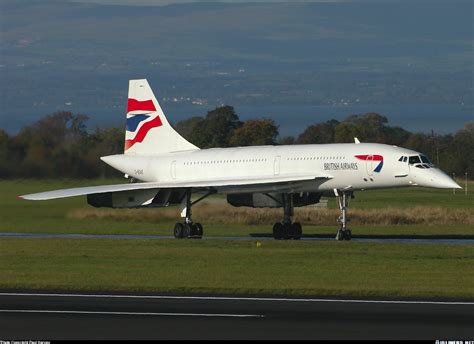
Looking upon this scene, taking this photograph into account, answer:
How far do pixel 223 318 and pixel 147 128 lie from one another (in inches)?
1216

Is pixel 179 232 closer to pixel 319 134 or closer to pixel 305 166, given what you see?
pixel 305 166

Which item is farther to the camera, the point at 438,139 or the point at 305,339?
the point at 438,139

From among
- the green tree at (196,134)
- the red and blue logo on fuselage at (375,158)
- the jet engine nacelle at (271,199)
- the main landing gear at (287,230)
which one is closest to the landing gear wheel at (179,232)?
the jet engine nacelle at (271,199)

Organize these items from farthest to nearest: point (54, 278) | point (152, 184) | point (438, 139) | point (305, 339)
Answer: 1. point (438, 139)
2. point (152, 184)
3. point (54, 278)
4. point (305, 339)

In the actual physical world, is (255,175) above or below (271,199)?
above

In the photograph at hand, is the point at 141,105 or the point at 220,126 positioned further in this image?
the point at 220,126

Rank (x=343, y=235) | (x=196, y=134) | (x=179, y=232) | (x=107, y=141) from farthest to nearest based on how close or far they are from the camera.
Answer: (x=196, y=134) < (x=107, y=141) < (x=179, y=232) < (x=343, y=235)

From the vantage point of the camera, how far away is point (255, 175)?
46688 mm

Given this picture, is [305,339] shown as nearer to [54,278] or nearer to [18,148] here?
[54,278]

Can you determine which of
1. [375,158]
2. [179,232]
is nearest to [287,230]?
[179,232]

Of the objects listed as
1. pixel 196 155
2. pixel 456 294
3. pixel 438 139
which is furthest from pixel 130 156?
pixel 438 139

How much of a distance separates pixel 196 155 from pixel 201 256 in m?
13.7

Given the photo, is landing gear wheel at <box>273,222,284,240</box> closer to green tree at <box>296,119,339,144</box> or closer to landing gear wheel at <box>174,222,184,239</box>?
landing gear wheel at <box>174,222,184,239</box>

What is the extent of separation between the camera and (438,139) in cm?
10950
